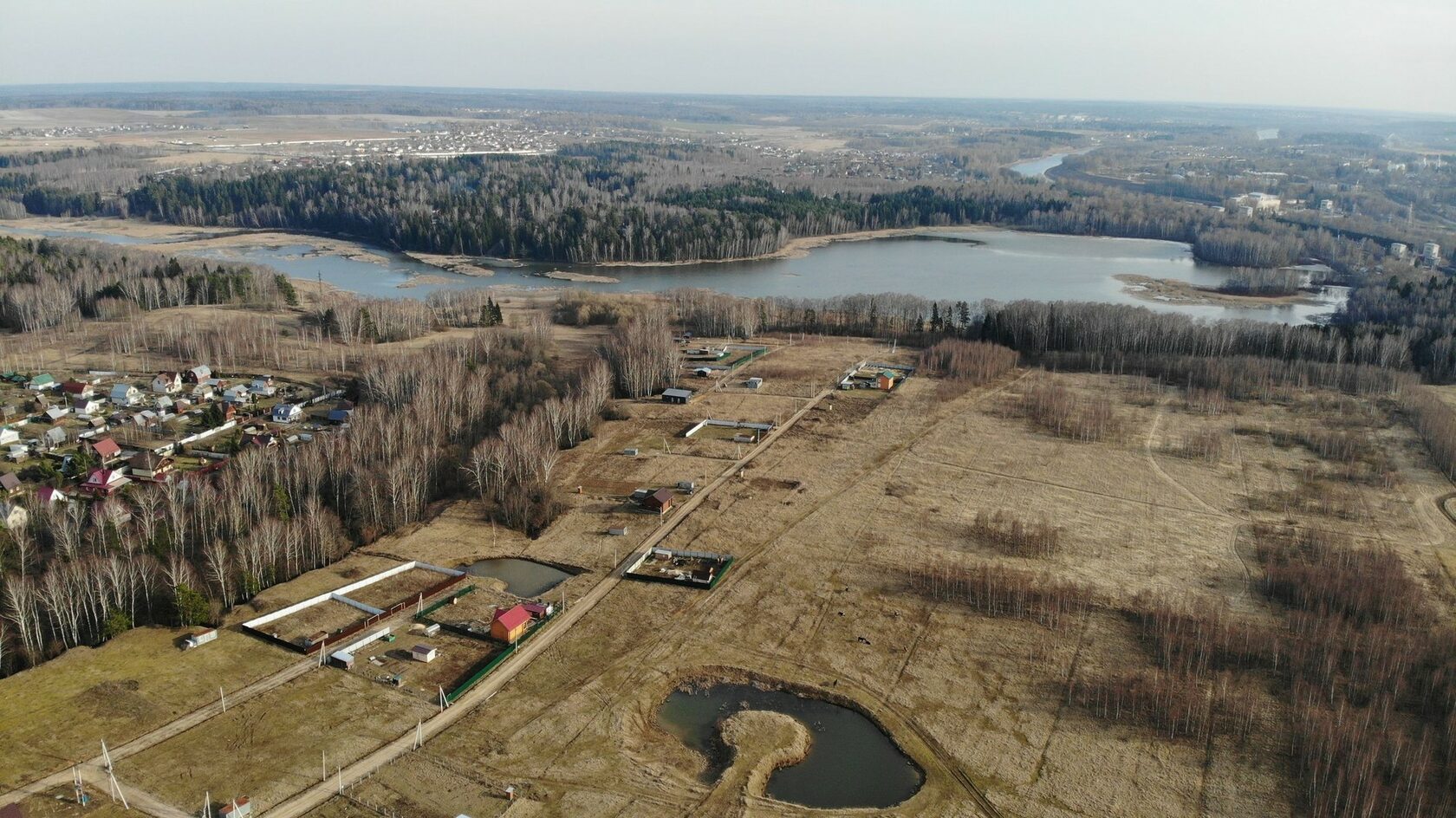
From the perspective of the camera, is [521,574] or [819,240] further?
A: [819,240]

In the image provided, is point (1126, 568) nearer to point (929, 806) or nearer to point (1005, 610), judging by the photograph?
point (1005, 610)

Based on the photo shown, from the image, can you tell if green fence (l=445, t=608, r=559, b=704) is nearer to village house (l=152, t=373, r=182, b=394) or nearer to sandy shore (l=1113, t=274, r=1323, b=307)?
village house (l=152, t=373, r=182, b=394)

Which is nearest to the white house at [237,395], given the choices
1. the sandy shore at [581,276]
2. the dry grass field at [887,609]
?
the dry grass field at [887,609]

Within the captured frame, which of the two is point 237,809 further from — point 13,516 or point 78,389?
point 78,389

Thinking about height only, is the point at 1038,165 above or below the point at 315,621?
above

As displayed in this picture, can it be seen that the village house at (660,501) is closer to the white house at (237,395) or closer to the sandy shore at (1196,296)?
the white house at (237,395)

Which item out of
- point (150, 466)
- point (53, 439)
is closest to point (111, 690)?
point (150, 466)

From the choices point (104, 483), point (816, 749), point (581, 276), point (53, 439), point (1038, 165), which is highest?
point (1038, 165)

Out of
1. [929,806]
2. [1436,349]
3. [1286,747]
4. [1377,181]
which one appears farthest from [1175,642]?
[1377,181]

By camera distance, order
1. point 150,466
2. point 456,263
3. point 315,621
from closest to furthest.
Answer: point 315,621 < point 150,466 < point 456,263
